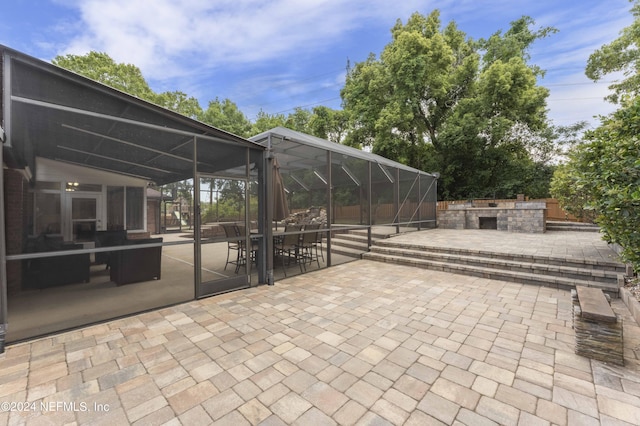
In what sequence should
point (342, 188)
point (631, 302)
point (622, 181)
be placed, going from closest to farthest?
1. point (622, 181)
2. point (631, 302)
3. point (342, 188)

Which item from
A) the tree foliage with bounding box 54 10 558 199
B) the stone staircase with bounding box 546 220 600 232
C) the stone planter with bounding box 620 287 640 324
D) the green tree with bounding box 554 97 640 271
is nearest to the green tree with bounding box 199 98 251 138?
the tree foliage with bounding box 54 10 558 199

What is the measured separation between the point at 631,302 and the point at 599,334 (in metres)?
1.82

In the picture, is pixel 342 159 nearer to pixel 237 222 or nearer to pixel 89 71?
pixel 237 222

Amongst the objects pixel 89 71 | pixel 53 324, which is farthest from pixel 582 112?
pixel 89 71

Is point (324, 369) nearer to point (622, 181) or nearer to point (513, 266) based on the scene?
point (622, 181)

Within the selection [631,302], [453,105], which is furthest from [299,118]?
[631,302]

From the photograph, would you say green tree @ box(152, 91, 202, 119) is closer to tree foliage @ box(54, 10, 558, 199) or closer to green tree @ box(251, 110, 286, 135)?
tree foliage @ box(54, 10, 558, 199)

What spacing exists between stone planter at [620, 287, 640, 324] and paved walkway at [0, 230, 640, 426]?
0.10m

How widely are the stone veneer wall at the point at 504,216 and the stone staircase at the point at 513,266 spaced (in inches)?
221

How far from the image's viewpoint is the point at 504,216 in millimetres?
10047

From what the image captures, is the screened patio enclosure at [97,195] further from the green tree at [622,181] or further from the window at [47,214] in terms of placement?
the green tree at [622,181]

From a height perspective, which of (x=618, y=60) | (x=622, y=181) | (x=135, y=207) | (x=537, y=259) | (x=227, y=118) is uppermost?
(x=227, y=118)

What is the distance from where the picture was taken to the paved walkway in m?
1.69

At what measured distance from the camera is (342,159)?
6742 millimetres
